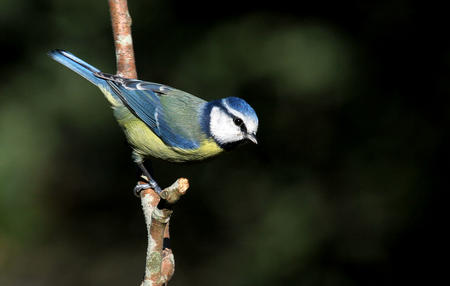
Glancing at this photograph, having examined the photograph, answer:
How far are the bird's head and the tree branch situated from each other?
49 centimetres

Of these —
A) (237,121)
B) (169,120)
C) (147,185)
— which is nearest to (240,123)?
(237,121)

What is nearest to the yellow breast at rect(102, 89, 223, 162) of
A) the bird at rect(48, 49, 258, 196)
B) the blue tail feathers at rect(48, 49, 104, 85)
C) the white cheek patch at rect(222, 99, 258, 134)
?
the bird at rect(48, 49, 258, 196)

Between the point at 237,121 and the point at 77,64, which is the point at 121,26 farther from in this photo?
the point at 237,121

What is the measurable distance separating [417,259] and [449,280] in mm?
302

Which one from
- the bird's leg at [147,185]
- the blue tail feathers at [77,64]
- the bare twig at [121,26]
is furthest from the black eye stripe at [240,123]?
the blue tail feathers at [77,64]

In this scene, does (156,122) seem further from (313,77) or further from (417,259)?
(417,259)

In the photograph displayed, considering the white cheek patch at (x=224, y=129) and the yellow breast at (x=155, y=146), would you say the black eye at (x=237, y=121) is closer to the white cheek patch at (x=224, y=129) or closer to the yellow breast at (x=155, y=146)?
the white cheek patch at (x=224, y=129)

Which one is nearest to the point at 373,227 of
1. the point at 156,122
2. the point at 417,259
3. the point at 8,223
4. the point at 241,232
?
the point at 417,259

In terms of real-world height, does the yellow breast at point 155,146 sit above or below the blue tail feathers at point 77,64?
below

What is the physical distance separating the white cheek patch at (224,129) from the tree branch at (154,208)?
48 cm

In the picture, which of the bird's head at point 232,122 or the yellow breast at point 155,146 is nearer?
the bird's head at point 232,122

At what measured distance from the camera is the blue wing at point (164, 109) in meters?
3.06

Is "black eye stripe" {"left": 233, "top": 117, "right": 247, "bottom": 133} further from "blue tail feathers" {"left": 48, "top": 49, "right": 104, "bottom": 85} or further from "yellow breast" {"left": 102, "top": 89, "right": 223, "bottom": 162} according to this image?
"blue tail feathers" {"left": 48, "top": 49, "right": 104, "bottom": 85}

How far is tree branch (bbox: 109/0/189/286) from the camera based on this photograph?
6.60 ft
